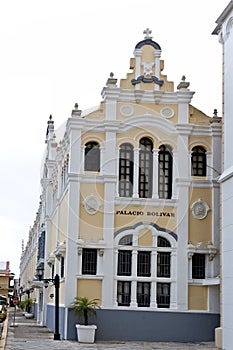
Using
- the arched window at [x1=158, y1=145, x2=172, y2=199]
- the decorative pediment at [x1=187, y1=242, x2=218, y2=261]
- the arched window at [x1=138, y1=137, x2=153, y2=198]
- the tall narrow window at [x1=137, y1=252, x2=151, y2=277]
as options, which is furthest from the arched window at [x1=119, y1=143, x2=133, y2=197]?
the decorative pediment at [x1=187, y1=242, x2=218, y2=261]

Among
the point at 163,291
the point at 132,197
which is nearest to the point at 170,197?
the point at 132,197

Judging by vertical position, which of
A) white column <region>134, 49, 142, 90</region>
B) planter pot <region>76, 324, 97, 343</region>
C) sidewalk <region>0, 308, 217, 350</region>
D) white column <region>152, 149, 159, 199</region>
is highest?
white column <region>134, 49, 142, 90</region>

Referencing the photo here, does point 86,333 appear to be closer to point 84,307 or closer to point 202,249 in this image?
point 84,307

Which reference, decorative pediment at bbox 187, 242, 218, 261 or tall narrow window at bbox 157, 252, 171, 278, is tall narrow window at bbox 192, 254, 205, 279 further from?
tall narrow window at bbox 157, 252, 171, 278

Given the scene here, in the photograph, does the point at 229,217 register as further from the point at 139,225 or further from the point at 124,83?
the point at 124,83

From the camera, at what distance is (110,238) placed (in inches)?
1129

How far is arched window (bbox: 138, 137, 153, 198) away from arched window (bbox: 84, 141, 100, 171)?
5.74 feet

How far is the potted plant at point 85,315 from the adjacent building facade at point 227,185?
21.1ft

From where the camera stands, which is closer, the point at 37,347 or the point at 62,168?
the point at 37,347

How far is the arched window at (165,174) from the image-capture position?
2983cm

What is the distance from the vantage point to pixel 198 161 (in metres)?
30.1

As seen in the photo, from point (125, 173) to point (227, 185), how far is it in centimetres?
845

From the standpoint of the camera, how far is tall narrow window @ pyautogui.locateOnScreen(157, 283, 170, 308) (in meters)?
28.9

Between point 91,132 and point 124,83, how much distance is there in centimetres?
255
